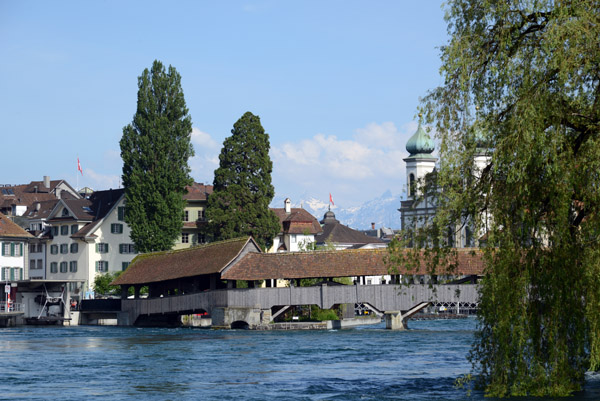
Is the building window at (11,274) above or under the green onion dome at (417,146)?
under

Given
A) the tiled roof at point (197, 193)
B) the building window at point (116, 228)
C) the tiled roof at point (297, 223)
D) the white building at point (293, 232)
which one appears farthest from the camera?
the tiled roof at point (297, 223)

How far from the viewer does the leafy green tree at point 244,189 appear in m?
67.9

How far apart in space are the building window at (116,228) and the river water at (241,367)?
3054 centimetres

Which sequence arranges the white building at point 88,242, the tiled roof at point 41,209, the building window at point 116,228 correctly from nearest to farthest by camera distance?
the white building at point 88,242
the building window at point 116,228
the tiled roof at point 41,209

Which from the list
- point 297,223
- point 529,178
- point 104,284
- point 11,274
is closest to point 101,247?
point 104,284

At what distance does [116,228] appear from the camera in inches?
3022

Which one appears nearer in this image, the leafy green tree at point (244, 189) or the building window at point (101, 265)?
the leafy green tree at point (244, 189)

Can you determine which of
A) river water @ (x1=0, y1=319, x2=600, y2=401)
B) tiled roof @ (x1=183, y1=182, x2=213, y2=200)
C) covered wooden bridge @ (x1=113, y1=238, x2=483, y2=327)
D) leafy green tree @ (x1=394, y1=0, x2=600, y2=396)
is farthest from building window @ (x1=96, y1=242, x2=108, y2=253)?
leafy green tree @ (x1=394, y1=0, x2=600, y2=396)

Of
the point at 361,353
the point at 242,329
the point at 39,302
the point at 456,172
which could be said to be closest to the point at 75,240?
the point at 39,302

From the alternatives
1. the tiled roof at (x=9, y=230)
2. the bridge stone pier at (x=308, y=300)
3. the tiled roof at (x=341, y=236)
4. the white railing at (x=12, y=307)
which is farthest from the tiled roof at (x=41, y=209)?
the bridge stone pier at (x=308, y=300)

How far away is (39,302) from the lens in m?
68.6

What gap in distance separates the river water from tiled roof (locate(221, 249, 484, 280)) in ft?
16.3

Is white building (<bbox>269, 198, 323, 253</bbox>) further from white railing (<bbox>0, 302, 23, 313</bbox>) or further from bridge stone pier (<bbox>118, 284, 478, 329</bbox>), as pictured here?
bridge stone pier (<bbox>118, 284, 478, 329</bbox>)

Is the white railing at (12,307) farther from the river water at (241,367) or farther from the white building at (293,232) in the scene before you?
the white building at (293,232)
